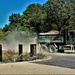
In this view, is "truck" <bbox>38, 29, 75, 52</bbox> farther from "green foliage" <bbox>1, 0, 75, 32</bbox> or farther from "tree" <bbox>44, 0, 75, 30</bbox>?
"tree" <bbox>44, 0, 75, 30</bbox>

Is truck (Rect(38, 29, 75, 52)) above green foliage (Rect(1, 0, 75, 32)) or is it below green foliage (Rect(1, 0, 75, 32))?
below

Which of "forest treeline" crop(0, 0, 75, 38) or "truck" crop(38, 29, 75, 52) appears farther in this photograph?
"forest treeline" crop(0, 0, 75, 38)

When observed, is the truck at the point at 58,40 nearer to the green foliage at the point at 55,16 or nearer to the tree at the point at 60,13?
A: the green foliage at the point at 55,16

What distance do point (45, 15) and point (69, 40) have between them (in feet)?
100

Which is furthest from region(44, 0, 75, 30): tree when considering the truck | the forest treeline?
the truck

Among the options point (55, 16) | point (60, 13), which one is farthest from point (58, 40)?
point (55, 16)

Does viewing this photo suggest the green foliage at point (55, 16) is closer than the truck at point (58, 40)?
No

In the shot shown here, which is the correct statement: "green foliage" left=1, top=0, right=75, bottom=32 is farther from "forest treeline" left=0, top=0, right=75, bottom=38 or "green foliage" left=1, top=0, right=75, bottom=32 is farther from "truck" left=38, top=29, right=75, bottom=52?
"truck" left=38, top=29, right=75, bottom=52

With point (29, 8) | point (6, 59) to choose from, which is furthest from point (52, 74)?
point (29, 8)

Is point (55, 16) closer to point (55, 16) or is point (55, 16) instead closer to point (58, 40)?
point (55, 16)

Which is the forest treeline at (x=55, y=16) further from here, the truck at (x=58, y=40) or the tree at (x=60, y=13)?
the truck at (x=58, y=40)

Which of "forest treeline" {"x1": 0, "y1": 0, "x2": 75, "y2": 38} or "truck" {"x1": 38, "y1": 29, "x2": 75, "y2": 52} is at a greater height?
"forest treeline" {"x1": 0, "y1": 0, "x2": 75, "y2": 38}

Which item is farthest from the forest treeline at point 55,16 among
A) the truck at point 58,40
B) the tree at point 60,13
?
the truck at point 58,40

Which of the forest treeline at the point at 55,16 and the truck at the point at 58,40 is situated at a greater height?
the forest treeline at the point at 55,16
